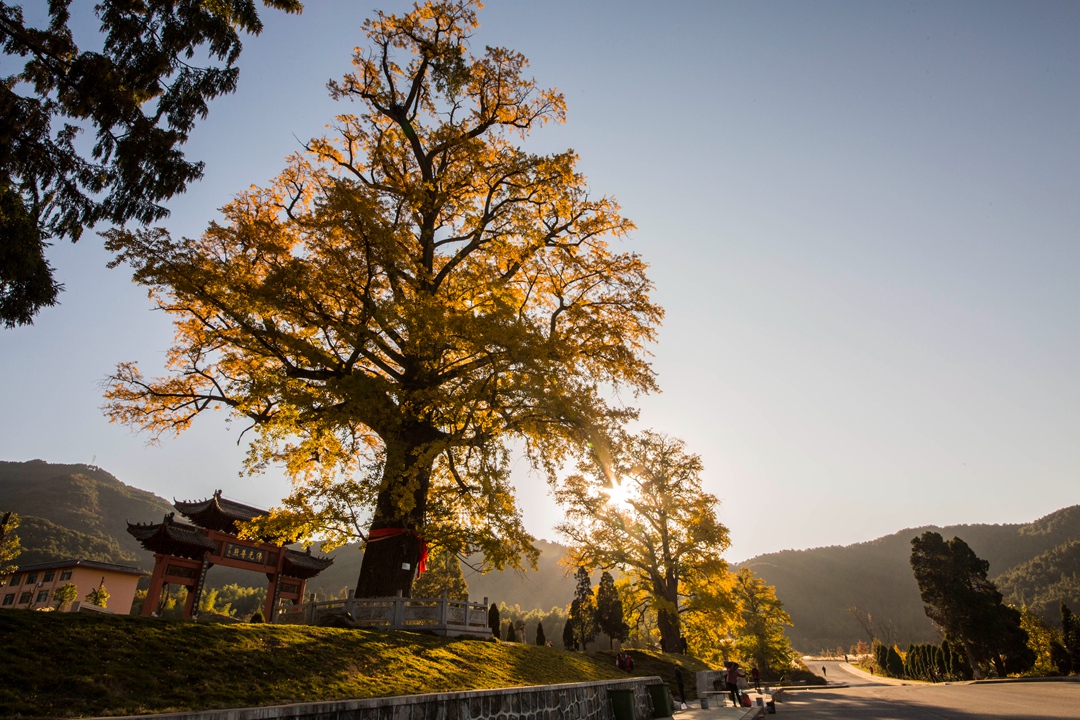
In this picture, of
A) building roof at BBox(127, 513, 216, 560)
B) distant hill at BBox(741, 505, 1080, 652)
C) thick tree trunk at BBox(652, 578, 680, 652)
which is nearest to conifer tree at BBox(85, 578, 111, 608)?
building roof at BBox(127, 513, 216, 560)

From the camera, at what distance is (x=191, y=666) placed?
273 inches

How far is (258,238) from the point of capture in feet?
48.3

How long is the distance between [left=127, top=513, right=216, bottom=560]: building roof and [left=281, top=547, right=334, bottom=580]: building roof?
4.37 m

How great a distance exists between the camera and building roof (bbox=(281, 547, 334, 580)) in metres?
28.9

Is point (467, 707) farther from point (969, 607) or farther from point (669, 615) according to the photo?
point (969, 607)

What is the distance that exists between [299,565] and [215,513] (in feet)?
18.7

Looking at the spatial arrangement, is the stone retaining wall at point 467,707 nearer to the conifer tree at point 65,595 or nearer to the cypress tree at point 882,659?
the conifer tree at point 65,595

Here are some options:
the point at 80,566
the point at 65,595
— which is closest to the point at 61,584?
the point at 80,566

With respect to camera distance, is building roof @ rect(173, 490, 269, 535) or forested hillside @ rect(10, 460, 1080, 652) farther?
forested hillside @ rect(10, 460, 1080, 652)

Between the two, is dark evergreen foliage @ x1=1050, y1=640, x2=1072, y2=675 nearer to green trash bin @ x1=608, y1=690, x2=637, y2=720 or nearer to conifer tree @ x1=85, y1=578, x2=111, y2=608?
green trash bin @ x1=608, y1=690, x2=637, y2=720

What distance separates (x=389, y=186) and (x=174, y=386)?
885 cm

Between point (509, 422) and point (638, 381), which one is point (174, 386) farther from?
point (638, 381)

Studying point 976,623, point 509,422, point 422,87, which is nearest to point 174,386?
point 509,422

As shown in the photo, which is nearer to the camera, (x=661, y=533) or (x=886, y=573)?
(x=661, y=533)
